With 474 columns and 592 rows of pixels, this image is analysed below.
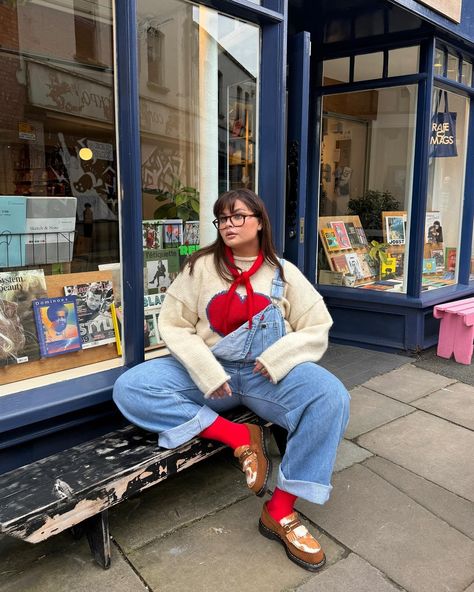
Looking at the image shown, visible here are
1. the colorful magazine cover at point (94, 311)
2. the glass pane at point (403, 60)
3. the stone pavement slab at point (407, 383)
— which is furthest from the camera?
the glass pane at point (403, 60)

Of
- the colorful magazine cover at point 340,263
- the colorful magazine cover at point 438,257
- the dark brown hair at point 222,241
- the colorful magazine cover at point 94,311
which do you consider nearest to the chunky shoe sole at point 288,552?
the dark brown hair at point 222,241

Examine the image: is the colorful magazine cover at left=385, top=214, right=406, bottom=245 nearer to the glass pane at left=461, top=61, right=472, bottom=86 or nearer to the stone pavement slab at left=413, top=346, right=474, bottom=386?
the stone pavement slab at left=413, top=346, right=474, bottom=386

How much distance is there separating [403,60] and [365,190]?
1316 millimetres

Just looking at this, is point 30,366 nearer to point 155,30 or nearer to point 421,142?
point 155,30

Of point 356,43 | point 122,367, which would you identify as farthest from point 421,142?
point 122,367

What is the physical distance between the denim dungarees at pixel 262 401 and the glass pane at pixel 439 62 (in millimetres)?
3461

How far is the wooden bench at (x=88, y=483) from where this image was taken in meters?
1.84

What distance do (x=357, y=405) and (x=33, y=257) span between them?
240cm

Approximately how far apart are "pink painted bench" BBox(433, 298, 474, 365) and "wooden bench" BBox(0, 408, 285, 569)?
2.99 meters

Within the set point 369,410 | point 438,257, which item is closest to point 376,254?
point 438,257

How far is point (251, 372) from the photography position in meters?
2.42

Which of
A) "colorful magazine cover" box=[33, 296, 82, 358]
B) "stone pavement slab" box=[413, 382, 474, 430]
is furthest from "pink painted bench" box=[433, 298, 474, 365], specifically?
"colorful magazine cover" box=[33, 296, 82, 358]

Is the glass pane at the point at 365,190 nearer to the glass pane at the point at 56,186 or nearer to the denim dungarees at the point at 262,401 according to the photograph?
the glass pane at the point at 56,186

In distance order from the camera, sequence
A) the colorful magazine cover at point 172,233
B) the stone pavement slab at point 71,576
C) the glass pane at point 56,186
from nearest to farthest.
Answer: the stone pavement slab at point 71,576
the glass pane at point 56,186
the colorful magazine cover at point 172,233
